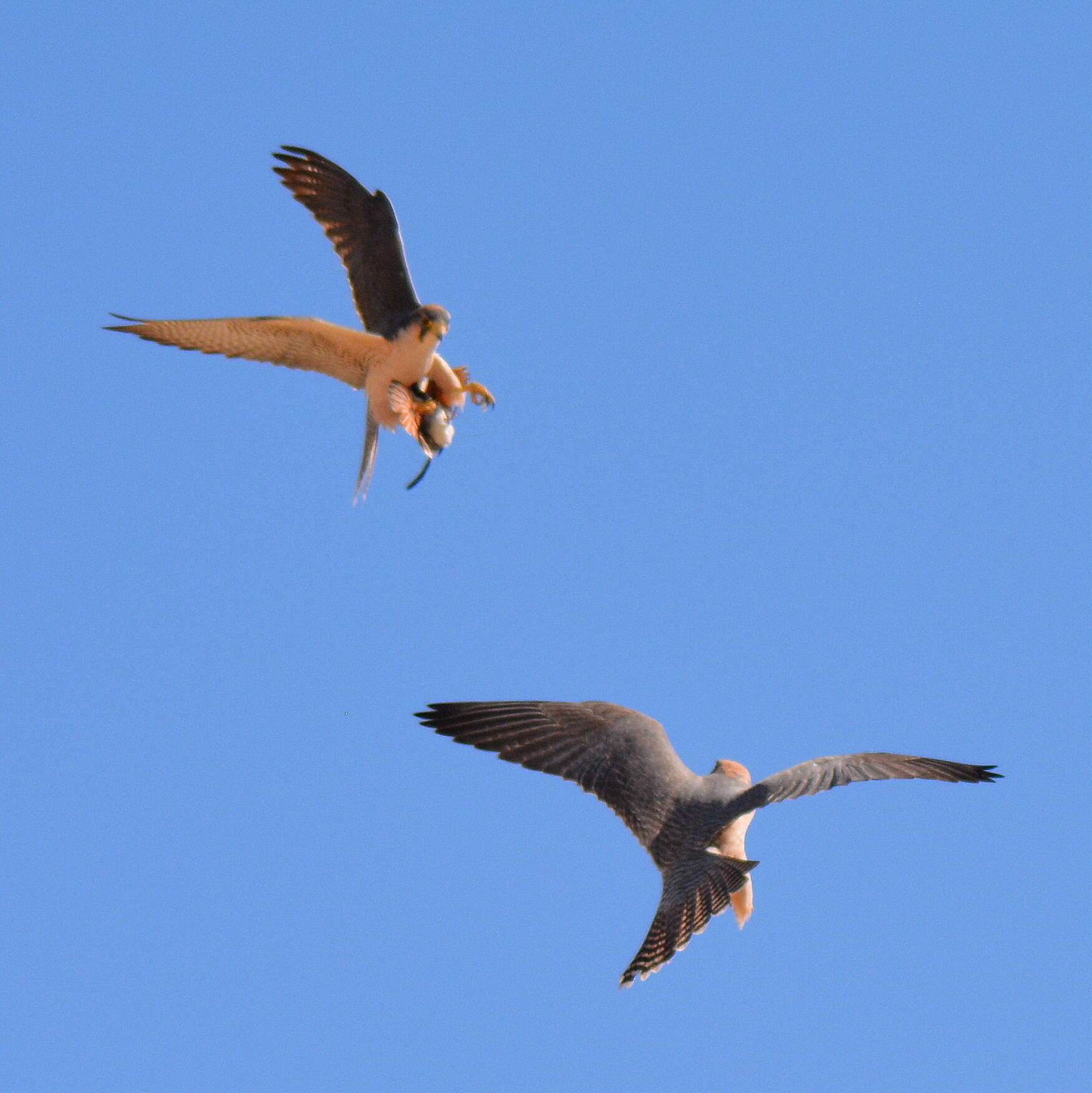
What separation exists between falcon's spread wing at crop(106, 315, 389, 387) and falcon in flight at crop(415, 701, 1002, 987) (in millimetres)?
2727

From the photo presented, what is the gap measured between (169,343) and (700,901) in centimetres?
544

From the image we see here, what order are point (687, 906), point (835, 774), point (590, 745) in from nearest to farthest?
point (687, 906) < point (835, 774) < point (590, 745)

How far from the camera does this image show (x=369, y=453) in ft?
35.9

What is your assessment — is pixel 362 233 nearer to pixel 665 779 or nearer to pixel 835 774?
pixel 665 779

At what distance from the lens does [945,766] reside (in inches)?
377

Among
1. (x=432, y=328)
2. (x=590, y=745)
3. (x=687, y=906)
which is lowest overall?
(x=687, y=906)

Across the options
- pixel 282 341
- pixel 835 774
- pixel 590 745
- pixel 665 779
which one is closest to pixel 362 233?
pixel 282 341

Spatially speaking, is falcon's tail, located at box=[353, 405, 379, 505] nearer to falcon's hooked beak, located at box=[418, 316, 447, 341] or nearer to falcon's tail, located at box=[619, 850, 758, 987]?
falcon's hooked beak, located at box=[418, 316, 447, 341]

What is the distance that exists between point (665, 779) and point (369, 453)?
3477 millimetres

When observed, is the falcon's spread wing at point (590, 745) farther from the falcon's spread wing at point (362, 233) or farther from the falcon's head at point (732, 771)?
the falcon's spread wing at point (362, 233)

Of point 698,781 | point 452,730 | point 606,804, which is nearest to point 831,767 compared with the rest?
point 698,781

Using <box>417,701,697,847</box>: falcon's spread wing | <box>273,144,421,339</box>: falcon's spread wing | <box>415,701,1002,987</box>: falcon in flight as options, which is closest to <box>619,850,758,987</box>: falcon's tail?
<box>415,701,1002,987</box>: falcon in flight

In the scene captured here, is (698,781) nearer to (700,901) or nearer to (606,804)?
(606,804)

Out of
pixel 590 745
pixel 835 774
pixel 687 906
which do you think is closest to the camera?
pixel 687 906
